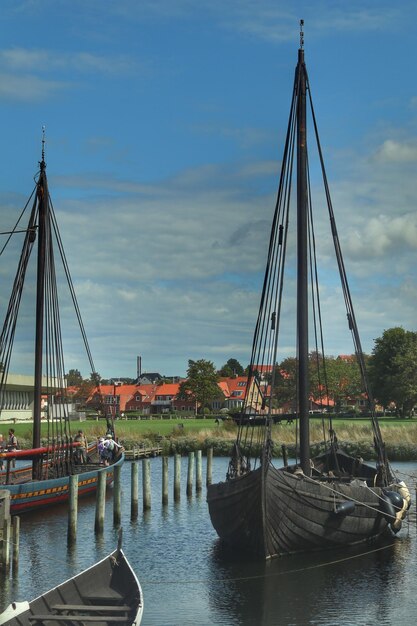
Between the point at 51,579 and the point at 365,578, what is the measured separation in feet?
32.4

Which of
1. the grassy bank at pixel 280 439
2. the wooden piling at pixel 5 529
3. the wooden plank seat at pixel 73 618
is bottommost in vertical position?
the wooden plank seat at pixel 73 618

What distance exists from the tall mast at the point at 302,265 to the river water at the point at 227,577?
4150 mm

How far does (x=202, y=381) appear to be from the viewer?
556 feet

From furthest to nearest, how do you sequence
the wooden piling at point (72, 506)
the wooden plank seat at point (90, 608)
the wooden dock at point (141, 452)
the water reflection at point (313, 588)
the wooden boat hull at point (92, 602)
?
the wooden dock at point (141, 452) < the wooden piling at point (72, 506) < the water reflection at point (313, 588) < the wooden plank seat at point (90, 608) < the wooden boat hull at point (92, 602)

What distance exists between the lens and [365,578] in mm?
28906

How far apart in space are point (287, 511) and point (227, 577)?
2796mm

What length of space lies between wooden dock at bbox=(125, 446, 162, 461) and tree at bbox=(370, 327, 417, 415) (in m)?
67.1

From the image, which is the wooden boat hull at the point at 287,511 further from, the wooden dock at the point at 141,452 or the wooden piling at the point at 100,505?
the wooden dock at the point at 141,452

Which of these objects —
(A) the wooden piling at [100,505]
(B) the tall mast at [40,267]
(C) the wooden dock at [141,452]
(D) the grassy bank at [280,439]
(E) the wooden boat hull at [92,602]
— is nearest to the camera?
(E) the wooden boat hull at [92,602]

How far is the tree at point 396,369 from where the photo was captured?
139m

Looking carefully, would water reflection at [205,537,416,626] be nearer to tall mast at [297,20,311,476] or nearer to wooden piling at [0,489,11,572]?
tall mast at [297,20,311,476]

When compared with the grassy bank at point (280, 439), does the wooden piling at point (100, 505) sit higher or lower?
lower

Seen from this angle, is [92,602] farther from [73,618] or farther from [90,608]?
[73,618]

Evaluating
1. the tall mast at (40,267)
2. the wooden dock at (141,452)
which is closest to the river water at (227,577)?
the tall mast at (40,267)
